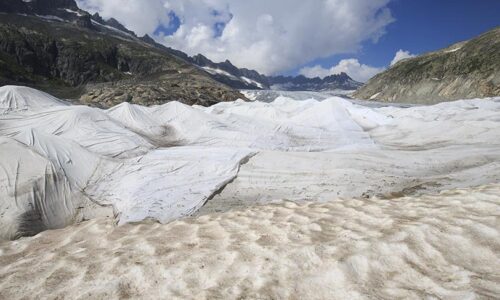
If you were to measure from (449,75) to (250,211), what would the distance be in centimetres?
8906

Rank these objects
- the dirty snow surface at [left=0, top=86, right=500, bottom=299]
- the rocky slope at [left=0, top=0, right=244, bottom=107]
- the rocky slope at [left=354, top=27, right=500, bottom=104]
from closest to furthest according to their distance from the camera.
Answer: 1. the dirty snow surface at [left=0, top=86, right=500, bottom=299]
2. the rocky slope at [left=354, top=27, right=500, bottom=104]
3. the rocky slope at [left=0, top=0, right=244, bottom=107]

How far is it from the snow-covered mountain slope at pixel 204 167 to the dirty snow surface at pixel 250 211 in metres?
0.05

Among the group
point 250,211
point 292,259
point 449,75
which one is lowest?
point 250,211

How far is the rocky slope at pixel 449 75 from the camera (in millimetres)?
70812

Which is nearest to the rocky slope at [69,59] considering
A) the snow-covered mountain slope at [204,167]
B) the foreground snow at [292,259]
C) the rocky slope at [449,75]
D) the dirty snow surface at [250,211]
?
the rocky slope at [449,75]

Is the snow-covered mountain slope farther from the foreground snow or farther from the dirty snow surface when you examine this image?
the foreground snow

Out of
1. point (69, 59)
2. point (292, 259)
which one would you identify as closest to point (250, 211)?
point (292, 259)

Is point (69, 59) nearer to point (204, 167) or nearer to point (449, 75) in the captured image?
point (449, 75)

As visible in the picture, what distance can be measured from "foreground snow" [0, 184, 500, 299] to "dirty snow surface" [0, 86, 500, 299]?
0.09 feet

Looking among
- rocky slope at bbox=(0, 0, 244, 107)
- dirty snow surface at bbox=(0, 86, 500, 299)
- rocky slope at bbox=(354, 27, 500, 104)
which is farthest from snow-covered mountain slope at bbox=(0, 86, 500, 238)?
rocky slope at bbox=(0, 0, 244, 107)

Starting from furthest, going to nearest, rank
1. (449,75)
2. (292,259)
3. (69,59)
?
(69,59) → (449,75) → (292,259)

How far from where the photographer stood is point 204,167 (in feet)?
35.9

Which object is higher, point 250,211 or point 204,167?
point 204,167

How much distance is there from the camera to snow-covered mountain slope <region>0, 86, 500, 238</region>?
29.3 feet
